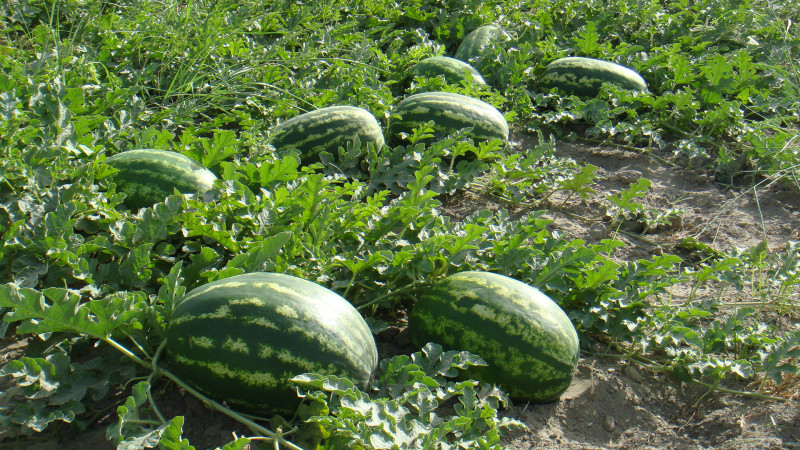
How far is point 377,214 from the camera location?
3217 millimetres

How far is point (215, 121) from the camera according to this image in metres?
4.05

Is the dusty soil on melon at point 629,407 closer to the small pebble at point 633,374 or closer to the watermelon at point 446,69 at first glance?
the small pebble at point 633,374

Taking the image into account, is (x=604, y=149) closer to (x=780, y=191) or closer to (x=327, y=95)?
(x=780, y=191)

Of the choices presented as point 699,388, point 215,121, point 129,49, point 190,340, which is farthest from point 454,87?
point 190,340

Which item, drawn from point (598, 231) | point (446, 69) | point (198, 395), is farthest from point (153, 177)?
point (446, 69)

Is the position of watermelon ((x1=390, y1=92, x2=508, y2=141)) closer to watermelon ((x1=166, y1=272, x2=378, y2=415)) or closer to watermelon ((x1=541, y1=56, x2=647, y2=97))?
watermelon ((x1=541, y1=56, x2=647, y2=97))

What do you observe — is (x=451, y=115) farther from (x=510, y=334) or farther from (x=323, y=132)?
(x=510, y=334)

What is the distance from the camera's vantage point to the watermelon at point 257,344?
2.34m

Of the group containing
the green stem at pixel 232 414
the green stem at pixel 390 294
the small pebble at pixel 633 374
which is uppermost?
the green stem at pixel 232 414

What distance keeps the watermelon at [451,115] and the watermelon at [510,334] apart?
1.71 metres

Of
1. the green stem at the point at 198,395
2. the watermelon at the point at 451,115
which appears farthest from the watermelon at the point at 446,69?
the green stem at the point at 198,395

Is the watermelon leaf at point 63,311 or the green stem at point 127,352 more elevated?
the watermelon leaf at point 63,311

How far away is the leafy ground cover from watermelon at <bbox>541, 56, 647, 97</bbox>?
0.20 metres

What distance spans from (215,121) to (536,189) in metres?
1.79
